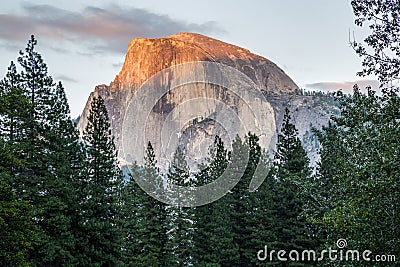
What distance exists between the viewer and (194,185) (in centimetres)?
4028

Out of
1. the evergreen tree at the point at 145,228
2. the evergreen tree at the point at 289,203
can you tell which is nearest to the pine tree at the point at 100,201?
the evergreen tree at the point at 145,228

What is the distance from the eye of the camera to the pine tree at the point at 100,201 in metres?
28.0

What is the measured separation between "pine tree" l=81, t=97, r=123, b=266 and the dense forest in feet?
0.24

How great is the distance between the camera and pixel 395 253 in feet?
32.3

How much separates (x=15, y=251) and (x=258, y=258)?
19419 millimetres

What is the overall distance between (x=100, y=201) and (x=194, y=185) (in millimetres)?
11918

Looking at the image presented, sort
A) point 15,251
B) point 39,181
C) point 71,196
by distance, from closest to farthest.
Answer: point 15,251, point 39,181, point 71,196

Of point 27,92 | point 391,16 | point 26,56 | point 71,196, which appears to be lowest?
point 71,196

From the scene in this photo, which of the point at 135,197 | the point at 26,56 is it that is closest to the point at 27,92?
the point at 26,56

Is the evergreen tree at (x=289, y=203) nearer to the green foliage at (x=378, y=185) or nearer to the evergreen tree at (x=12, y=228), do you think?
the evergreen tree at (x=12, y=228)

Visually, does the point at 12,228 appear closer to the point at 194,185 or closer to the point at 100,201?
the point at 100,201

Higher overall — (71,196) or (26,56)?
(26,56)

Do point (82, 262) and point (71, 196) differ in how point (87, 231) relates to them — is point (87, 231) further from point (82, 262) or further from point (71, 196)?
point (71, 196)

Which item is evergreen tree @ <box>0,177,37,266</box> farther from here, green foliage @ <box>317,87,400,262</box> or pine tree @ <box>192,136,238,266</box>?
pine tree @ <box>192,136,238,266</box>
